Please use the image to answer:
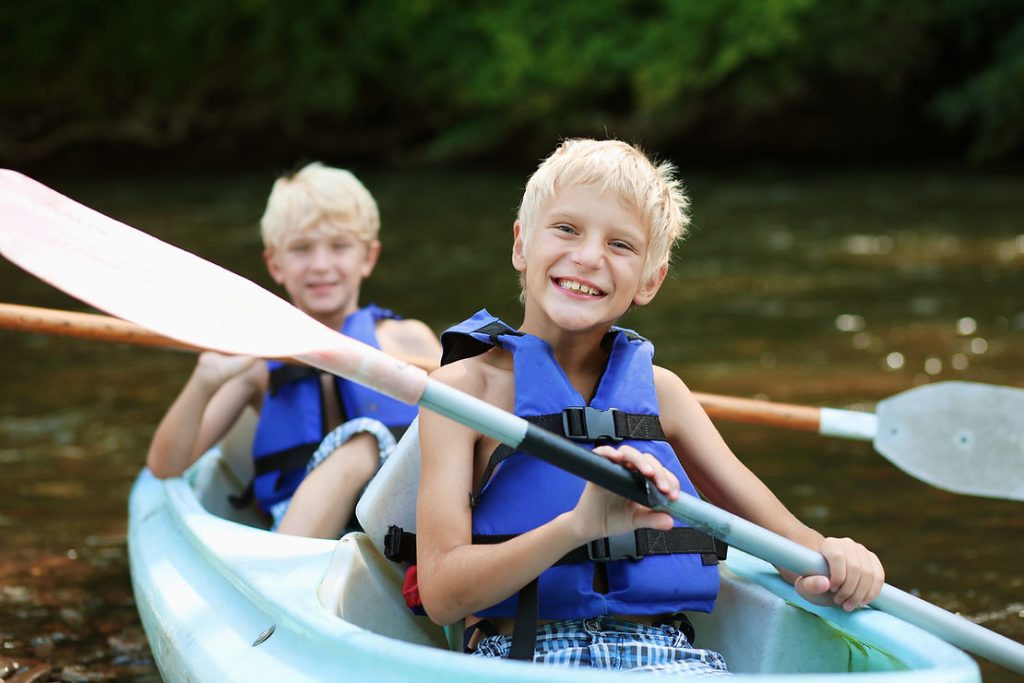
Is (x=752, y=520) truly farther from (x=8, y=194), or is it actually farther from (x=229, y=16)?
(x=229, y=16)

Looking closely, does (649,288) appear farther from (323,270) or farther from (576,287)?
(323,270)

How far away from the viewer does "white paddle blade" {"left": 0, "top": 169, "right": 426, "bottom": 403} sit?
151 cm

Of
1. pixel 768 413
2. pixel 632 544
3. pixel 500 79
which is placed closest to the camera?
pixel 632 544

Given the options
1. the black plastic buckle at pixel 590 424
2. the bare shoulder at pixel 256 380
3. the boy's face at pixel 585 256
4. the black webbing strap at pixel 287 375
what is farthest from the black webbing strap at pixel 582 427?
the bare shoulder at pixel 256 380

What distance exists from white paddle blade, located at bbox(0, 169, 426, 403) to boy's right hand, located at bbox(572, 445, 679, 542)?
0.23 meters

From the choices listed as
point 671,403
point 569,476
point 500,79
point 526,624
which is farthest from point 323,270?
point 500,79

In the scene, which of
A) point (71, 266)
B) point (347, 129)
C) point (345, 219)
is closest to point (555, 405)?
point (71, 266)

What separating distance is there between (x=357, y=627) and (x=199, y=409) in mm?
1200

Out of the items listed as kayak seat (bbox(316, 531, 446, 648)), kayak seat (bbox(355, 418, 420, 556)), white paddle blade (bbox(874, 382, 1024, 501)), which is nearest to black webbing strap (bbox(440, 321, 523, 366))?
kayak seat (bbox(355, 418, 420, 556))

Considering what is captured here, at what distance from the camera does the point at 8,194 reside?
1.69 metres

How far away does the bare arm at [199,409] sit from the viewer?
2.66 metres

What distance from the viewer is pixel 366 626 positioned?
→ 187 cm

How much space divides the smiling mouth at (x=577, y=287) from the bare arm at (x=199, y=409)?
1.07 meters

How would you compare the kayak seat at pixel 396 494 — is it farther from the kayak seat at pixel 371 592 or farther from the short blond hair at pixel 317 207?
the short blond hair at pixel 317 207
